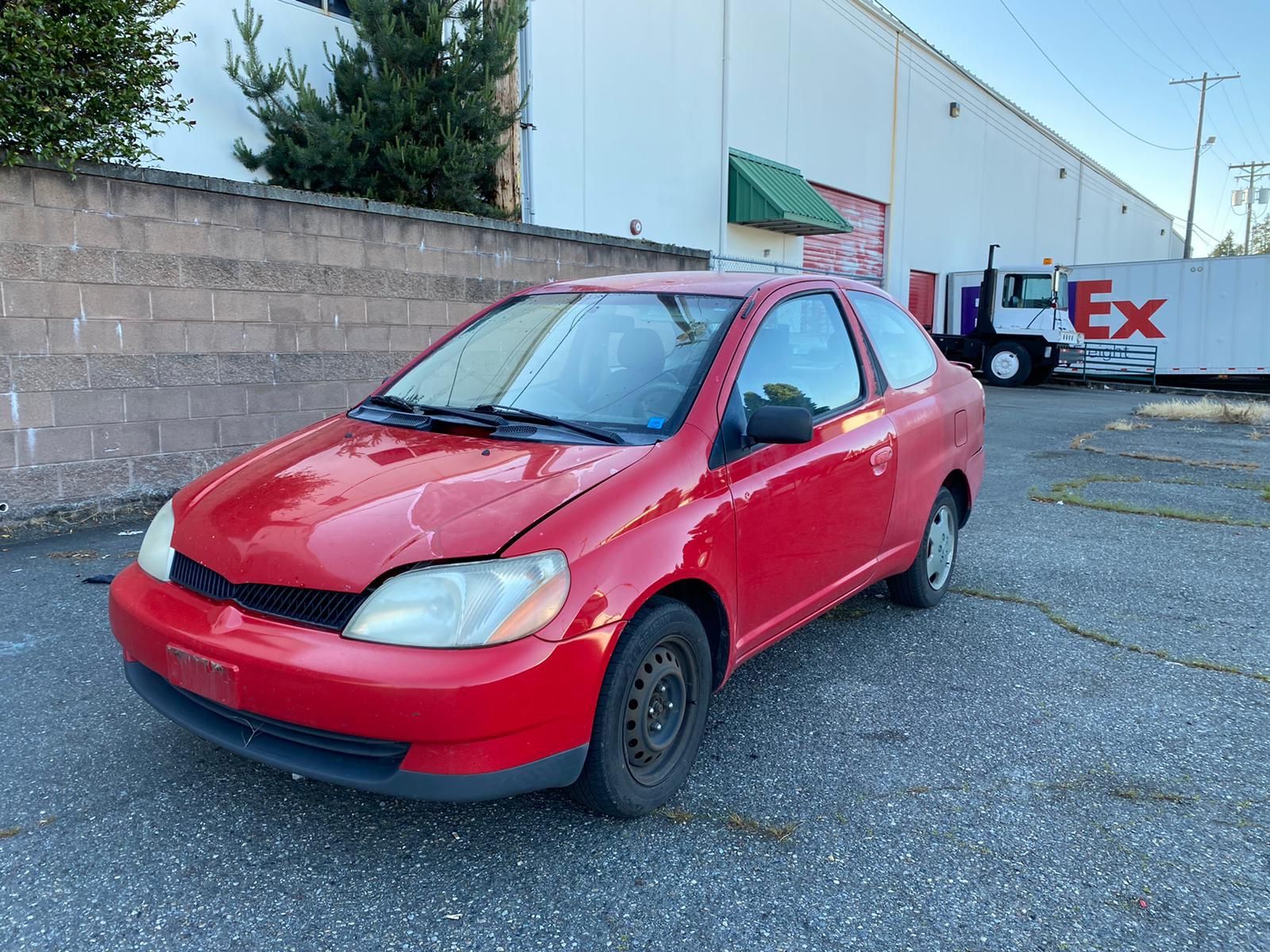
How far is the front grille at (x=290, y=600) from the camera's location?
2354 millimetres

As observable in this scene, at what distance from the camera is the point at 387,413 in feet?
11.4

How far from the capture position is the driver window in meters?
3.38

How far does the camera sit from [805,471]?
3.37 m

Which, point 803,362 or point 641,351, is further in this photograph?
point 803,362

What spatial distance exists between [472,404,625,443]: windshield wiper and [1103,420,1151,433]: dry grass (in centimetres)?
1198

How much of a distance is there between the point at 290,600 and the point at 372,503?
0.35m

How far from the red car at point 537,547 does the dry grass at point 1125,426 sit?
10.6 m

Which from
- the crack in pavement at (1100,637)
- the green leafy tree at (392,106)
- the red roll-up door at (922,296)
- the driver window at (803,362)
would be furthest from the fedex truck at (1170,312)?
the driver window at (803,362)

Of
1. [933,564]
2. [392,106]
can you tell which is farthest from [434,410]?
[392,106]

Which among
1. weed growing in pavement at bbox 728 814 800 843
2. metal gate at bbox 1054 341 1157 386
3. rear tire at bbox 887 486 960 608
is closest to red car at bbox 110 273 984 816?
weed growing in pavement at bbox 728 814 800 843

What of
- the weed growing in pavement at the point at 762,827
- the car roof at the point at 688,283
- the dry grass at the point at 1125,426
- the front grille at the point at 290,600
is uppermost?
the car roof at the point at 688,283

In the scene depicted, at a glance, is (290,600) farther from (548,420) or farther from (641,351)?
(641,351)

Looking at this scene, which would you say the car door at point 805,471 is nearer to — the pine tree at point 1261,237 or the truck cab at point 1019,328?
the truck cab at point 1019,328

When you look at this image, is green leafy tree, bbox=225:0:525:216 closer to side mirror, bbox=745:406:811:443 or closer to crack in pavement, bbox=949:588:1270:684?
crack in pavement, bbox=949:588:1270:684
